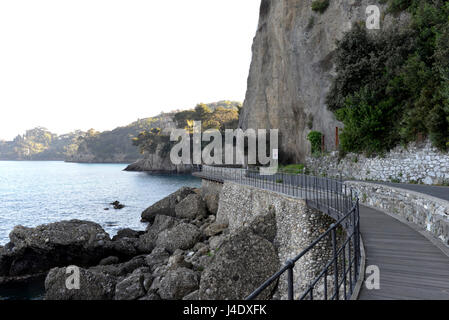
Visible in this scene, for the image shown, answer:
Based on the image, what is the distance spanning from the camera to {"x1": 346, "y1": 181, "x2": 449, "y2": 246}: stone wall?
7006mm

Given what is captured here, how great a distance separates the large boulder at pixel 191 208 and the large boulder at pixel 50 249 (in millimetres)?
8753

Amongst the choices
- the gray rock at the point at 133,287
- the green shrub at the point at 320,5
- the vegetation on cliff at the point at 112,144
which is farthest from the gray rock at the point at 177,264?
the vegetation on cliff at the point at 112,144

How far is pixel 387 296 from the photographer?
433 cm

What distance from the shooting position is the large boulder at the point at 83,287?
1193 centimetres

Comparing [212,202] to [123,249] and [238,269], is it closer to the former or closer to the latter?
[123,249]

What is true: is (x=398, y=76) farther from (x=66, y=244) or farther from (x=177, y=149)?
(x=177, y=149)

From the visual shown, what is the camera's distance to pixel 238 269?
35.4ft

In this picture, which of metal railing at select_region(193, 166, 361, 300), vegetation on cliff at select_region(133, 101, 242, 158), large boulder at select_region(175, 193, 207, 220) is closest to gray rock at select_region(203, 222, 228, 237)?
metal railing at select_region(193, 166, 361, 300)

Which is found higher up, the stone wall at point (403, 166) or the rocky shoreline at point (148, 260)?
the stone wall at point (403, 166)

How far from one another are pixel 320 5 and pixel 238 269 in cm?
2846

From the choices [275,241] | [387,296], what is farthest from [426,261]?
[275,241]

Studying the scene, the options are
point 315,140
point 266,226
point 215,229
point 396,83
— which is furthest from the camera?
point 315,140

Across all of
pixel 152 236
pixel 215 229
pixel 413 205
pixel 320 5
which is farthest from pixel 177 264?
pixel 320 5

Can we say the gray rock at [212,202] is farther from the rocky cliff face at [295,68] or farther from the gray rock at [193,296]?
the gray rock at [193,296]
